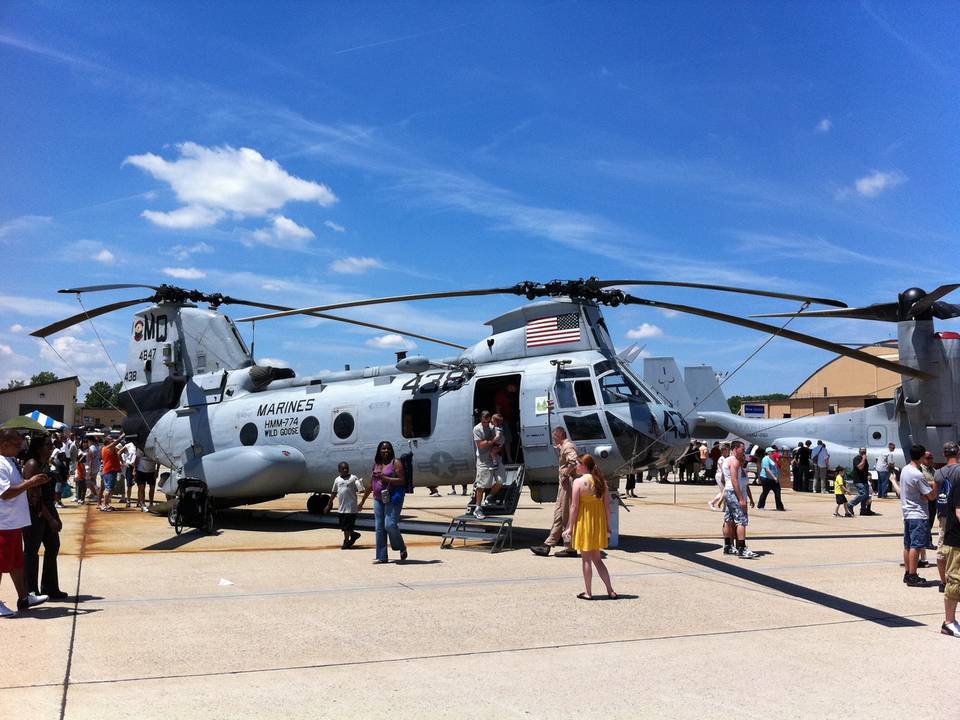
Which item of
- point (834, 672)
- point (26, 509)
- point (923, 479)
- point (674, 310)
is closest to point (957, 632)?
point (834, 672)

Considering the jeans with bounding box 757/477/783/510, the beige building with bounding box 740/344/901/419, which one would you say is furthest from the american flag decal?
the beige building with bounding box 740/344/901/419

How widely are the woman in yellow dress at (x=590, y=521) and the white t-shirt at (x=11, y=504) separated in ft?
16.7

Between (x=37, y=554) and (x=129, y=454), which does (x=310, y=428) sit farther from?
(x=129, y=454)

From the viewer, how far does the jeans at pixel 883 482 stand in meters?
22.7

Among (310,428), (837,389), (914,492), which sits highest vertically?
(837,389)

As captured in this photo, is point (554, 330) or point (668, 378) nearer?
point (554, 330)

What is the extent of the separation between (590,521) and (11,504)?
5318 mm

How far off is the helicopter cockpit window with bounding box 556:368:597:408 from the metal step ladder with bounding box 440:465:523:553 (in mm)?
1264

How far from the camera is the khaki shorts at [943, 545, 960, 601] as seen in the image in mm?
6520

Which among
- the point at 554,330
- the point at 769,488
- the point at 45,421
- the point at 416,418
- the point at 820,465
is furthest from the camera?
the point at 45,421

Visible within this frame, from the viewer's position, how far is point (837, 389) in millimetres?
71000

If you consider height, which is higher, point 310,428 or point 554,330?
point 554,330

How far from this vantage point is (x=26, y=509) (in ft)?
23.4

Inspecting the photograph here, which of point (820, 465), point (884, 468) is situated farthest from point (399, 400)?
point (820, 465)
